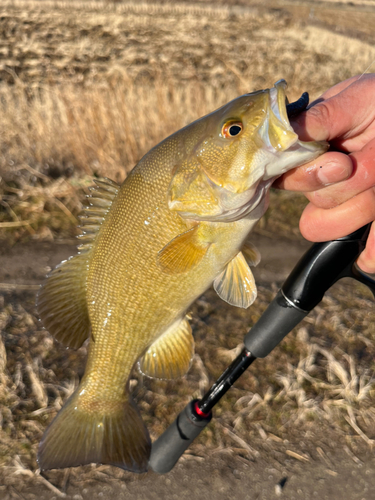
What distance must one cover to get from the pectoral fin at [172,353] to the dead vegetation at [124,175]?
882mm

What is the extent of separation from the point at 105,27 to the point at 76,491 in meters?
11.9

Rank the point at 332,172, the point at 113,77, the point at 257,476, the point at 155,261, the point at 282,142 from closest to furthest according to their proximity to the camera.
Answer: the point at 282,142 → the point at 332,172 → the point at 155,261 → the point at 257,476 → the point at 113,77

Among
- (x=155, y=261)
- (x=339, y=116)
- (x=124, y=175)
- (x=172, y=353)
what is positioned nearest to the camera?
(x=339, y=116)

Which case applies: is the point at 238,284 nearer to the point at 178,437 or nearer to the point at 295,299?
the point at 295,299

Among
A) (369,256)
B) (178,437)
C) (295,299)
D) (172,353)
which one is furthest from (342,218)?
(178,437)

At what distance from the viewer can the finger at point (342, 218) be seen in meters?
1.59

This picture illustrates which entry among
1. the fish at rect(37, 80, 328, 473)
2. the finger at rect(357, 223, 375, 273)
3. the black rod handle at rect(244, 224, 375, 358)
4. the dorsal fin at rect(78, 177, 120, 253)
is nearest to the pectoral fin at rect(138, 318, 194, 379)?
the fish at rect(37, 80, 328, 473)

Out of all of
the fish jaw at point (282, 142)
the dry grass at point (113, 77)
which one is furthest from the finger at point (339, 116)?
the dry grass at point (113, 77)

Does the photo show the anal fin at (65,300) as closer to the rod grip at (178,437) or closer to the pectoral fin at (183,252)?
the pectoral fin at (183,252)

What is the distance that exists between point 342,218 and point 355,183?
0.16 m

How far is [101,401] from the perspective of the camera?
1804mm

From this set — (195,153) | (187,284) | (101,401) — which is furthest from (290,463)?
(195,153)

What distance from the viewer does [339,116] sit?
150cm

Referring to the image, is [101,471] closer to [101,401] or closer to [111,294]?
[101,401]
